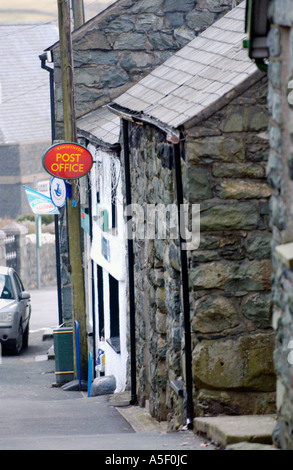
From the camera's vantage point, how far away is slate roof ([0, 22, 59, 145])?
1826 inches

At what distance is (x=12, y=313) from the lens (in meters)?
18.0

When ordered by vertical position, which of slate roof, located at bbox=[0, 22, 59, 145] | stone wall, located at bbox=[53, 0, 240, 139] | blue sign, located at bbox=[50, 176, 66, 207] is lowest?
blue sign, located at bbox=[50, 176, 66, 207]

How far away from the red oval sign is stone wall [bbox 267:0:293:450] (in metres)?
8.59

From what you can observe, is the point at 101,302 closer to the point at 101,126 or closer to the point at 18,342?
the point at 101,126

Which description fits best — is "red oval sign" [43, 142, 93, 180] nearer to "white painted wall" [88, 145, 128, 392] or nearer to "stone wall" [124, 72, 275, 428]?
"white painted wall" [88, 145, 128, 392]

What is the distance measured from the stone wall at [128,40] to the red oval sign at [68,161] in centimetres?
295

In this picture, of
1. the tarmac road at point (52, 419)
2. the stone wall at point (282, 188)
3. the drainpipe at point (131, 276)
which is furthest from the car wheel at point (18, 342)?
the stone wall at point (282, 188)

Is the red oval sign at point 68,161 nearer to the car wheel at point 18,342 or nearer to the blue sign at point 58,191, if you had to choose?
the blue sign at point 58,191

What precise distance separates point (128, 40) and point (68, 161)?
384 centimetres

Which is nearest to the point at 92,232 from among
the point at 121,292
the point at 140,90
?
the point at 121,292

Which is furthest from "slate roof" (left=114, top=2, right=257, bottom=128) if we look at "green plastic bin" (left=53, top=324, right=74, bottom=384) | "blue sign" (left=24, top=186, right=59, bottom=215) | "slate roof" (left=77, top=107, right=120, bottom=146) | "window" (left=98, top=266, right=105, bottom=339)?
"blue sign" (left=24, top=186, right=59, bottom=215)

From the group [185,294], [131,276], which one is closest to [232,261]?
[185,294]

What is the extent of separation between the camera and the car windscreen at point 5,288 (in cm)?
1886

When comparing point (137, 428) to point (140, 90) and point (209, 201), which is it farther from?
point (140, 90)
